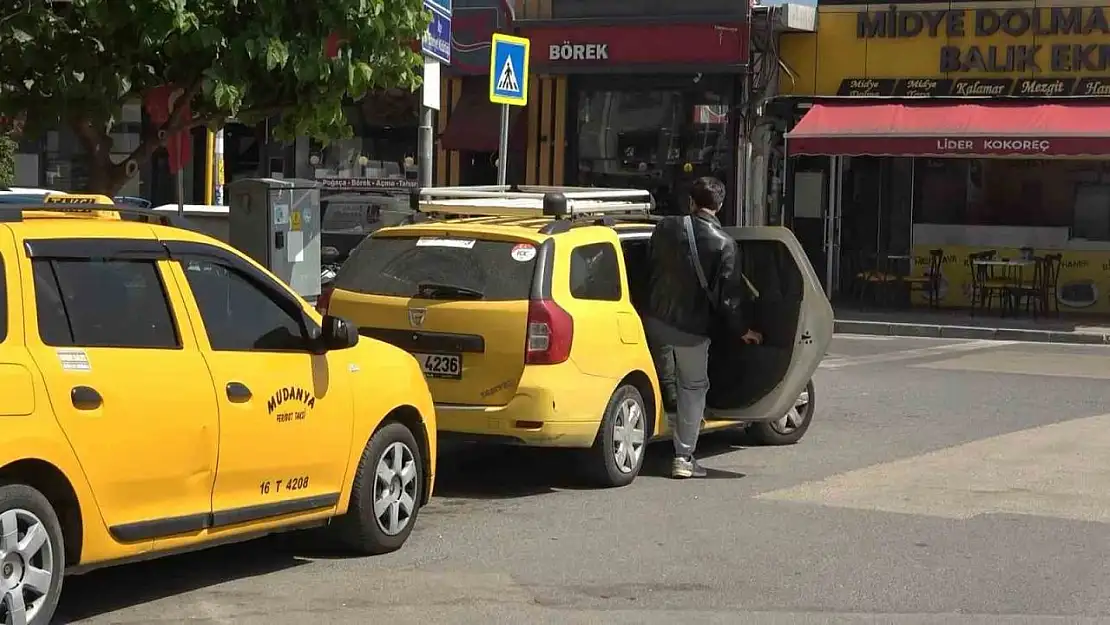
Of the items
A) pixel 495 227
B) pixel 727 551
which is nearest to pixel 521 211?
pixel 495 227

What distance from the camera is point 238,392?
22.1 feet

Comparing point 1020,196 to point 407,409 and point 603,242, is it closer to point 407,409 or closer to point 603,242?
point 603,242

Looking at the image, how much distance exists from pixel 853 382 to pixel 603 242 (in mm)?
6493

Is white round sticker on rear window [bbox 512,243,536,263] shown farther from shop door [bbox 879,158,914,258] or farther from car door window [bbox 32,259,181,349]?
shop door [bbox 879,158,914,258]

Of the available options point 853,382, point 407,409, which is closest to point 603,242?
point 407,409

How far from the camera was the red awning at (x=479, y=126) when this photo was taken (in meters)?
26.9

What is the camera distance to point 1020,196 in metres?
24.3

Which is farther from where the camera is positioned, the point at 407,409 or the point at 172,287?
the point at 407,409

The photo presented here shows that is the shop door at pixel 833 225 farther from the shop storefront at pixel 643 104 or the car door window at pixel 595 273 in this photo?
the car door window at pixel 595 273

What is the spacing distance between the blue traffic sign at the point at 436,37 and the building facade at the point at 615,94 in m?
11.3

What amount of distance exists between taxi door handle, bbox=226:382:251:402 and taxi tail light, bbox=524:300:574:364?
8.16ft

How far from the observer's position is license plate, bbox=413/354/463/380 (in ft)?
30.0

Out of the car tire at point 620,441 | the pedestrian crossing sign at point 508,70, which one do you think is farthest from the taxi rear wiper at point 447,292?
the pedestrian crossing sign at point 508,70

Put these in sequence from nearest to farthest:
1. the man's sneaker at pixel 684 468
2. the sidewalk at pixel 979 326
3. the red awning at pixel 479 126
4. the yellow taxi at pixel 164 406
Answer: the yellow taxi at pixel 164 406, the man's sneaker at pixel 684 468, the sidewalk at pixel 979 326, the red awning at pixel 479 126
